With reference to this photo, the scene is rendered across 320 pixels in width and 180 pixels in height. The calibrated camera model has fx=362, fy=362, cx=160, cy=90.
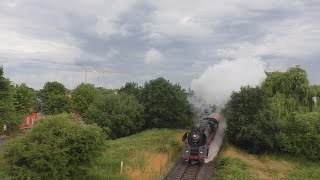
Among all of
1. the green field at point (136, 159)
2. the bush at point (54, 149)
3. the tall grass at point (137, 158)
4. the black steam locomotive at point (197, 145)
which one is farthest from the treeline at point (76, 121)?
the black steam locomotive at point (197, 145)

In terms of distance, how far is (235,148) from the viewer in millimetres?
39156

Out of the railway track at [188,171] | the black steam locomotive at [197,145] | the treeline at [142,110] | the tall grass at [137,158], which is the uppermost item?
the treeline at [142,110]

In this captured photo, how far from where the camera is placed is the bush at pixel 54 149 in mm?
20641

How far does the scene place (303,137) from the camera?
119 feet

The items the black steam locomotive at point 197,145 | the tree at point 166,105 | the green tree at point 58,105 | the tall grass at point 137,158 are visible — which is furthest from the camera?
the green tree at point 58,105

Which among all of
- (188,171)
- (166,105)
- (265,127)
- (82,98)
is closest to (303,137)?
(265,127)

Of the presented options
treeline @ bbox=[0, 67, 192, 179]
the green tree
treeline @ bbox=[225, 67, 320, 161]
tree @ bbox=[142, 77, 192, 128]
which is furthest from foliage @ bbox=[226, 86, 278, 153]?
the green tree

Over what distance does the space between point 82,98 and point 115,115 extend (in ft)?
111

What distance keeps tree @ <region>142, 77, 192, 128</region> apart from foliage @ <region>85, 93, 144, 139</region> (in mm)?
2482

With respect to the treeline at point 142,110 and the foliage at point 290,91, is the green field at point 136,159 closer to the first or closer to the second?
the treeline at point 142,110

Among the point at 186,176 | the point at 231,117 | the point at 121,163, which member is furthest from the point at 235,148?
the point at 121,163

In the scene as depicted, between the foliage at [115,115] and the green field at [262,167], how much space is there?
18464mm

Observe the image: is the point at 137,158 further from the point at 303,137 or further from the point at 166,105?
the point at 166,105

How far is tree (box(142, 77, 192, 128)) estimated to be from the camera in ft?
177
